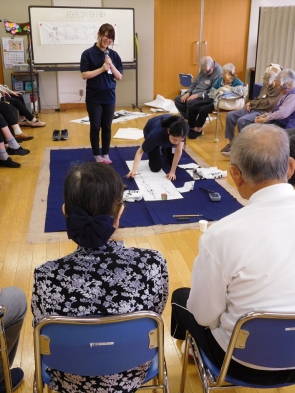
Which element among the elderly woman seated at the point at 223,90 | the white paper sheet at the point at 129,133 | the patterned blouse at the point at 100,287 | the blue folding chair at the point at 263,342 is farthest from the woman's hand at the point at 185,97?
the blue folding chair at the point at 263,342

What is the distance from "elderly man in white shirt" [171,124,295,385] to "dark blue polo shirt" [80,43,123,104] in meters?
2.85

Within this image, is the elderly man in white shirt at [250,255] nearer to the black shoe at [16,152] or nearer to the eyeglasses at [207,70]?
the black shoe at [16,152]

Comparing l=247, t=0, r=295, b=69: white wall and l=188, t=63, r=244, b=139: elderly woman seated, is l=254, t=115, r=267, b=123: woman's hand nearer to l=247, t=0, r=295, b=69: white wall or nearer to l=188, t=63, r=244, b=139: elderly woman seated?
l=188, t=63, r=244, b=139: elderly woman seated

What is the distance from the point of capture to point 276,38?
23.0ft

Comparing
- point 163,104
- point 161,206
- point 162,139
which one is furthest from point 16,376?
point 163,104

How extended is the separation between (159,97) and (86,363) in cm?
704

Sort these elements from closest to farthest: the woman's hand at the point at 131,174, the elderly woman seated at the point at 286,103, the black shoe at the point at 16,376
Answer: the black shoe at the point at 16,376, the woman's hand at the point at 131,174, the elderly woman seated at the point at 286,103

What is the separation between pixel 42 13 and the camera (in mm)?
6523

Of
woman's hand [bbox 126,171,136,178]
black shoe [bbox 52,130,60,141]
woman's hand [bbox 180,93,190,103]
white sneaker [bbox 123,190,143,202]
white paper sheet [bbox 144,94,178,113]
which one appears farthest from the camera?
white paper sheet [bbox 144,94,178,113]

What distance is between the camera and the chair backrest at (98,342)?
1.03 metres

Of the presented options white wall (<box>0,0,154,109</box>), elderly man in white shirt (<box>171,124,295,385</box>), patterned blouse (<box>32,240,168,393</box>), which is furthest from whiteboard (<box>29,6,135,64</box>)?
patterned blouse (<box>32,240,168,393</box>)

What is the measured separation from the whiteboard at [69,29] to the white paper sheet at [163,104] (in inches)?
46.1

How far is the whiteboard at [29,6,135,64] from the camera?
657 centimetres

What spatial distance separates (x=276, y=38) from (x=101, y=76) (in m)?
4.33
